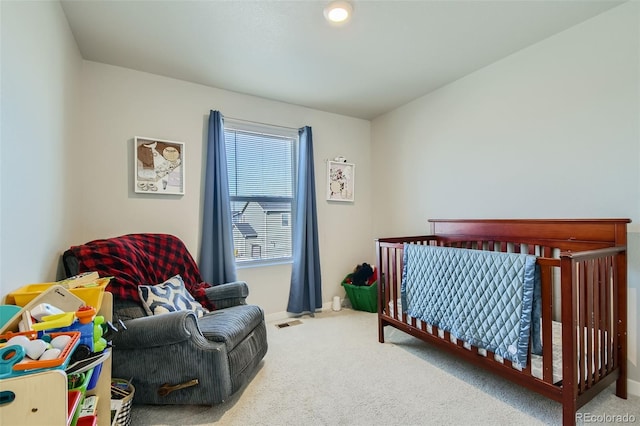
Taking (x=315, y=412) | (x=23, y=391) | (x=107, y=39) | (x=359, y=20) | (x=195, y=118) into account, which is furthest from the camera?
(x=195, y=118)

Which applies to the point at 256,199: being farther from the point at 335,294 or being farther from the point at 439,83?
the point at 439,83

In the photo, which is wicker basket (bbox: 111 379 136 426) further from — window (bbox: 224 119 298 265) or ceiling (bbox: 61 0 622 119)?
ceiling (bbox: 61 0 622 119)

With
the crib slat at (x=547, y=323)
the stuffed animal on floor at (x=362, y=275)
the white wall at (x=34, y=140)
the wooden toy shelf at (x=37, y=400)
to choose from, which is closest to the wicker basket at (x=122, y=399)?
the white wall at (x=34, y=140)

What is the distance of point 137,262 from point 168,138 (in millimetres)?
1175

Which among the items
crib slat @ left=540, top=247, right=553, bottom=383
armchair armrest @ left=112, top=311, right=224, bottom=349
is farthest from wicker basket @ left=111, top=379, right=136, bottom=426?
crib slat @ left=540, top=247, right=553, bottom=383

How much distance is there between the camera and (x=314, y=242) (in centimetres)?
322

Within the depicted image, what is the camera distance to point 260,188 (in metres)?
Result: 3.09

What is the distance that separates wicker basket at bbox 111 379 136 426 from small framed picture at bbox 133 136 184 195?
1480 millimetres

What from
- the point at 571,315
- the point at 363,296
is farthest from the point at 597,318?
the point at 363,296

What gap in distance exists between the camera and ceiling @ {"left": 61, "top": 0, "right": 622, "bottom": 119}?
1.76 meters

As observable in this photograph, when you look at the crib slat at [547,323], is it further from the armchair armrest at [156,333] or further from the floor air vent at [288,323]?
the floor air vent at [288,323]

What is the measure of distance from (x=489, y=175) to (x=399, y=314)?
4.52 feet

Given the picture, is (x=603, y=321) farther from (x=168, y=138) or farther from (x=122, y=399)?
(x=168, y=138)

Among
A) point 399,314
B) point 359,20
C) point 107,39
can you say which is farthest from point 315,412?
point 107,39
